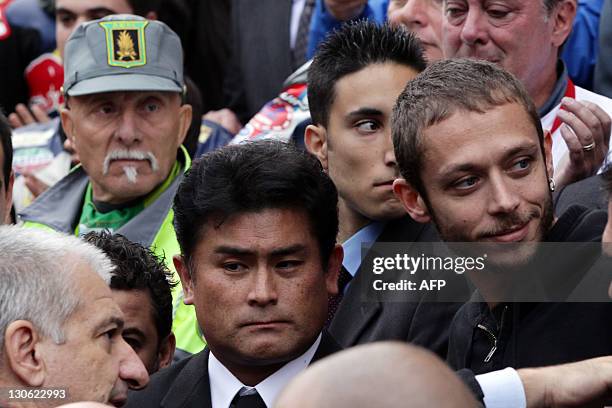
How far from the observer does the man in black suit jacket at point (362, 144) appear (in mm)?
4594

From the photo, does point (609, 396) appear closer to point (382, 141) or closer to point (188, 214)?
point (188, 214)

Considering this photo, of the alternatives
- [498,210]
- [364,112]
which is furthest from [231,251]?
[364,112]

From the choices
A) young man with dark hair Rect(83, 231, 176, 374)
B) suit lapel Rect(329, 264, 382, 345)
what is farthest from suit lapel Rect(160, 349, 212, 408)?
suit lapel Rect(329, 264, 382, 345)

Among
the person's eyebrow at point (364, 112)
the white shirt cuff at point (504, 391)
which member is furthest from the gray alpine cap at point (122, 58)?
the white shirt cuff at point (504, 391)

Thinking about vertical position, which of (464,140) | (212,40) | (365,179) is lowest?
(212,40)

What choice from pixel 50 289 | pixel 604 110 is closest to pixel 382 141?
pixel 604 110

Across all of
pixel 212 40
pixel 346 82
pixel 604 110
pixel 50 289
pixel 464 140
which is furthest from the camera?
pixel 212 40

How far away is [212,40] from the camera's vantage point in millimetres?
7996

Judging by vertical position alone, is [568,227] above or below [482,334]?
above

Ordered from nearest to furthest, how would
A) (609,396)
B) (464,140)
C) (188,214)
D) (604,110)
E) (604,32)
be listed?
(609,396) < (464,140) < (188,214) < (604,110) < (604,32)

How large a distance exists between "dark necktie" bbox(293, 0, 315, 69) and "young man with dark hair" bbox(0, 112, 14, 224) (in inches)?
82.4

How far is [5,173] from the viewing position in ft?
17.3

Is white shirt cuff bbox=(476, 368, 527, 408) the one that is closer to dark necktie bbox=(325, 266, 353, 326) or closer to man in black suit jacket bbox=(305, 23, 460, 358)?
man in black suit jacket bbox=(305, 23, 460, 358)

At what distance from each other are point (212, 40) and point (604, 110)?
3.66m
